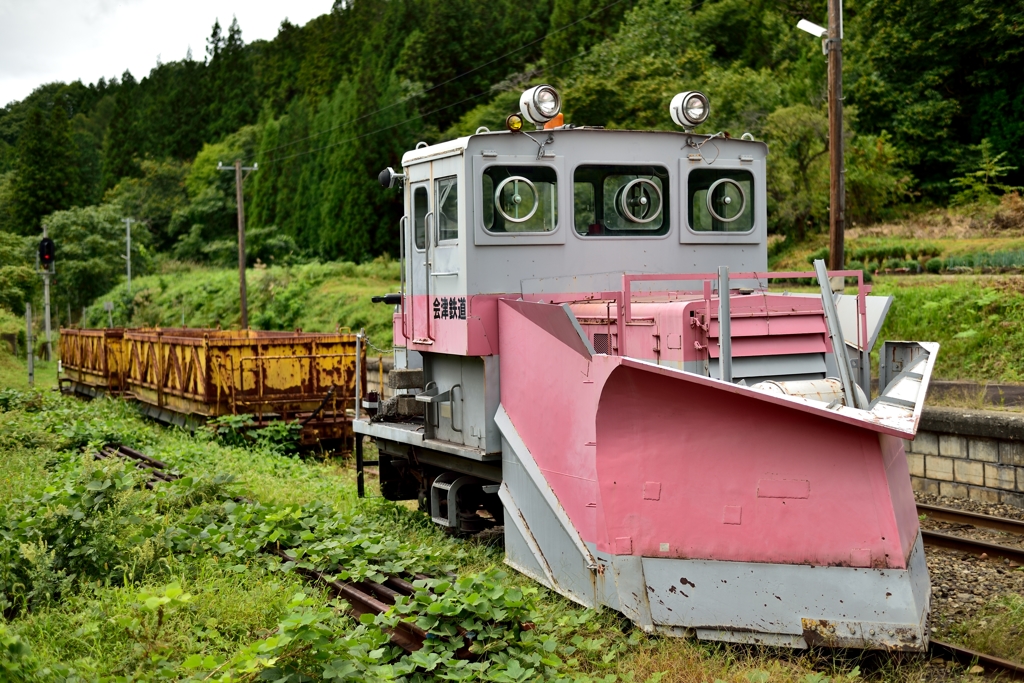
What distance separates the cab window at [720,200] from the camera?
820 centimetres

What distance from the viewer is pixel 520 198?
7.68 meters

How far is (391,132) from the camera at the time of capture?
46219 mm

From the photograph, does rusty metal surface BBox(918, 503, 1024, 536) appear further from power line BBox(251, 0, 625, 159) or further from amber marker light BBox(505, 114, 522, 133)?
power line BBox(251, 0, 625, 159)

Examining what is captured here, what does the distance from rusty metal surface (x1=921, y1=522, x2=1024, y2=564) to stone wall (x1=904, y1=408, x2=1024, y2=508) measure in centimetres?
109

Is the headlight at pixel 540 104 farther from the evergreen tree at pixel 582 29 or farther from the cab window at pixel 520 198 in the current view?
the evergreen tree at pixel 582 29

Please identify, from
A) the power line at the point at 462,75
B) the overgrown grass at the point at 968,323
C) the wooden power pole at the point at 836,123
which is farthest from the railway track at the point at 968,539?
the power line at the point at 462,75

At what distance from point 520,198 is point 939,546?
487 cm

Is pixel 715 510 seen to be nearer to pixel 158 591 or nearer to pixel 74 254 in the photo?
pixel 158 591

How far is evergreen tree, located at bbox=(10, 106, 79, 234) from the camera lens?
58.3m

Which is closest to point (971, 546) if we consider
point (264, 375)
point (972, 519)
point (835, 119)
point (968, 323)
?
point (972, 519)

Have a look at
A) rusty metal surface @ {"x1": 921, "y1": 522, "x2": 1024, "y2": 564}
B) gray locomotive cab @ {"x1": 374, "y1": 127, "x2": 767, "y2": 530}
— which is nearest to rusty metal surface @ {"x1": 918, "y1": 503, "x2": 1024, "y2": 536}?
rusty metal surface @ {"x1": 921, "y1": 522, "x2": 1024, "y2": 564}

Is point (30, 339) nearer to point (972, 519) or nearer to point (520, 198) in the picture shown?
point (520, 198)

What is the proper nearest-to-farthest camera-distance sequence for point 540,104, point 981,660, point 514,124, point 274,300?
point 981,660 < point 514,124 < point 540,104 < point 274,300

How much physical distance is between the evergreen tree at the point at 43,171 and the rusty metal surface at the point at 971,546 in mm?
59134
